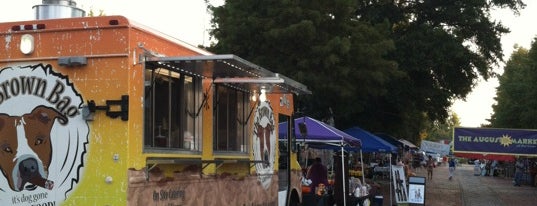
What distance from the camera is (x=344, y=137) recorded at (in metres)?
14.6

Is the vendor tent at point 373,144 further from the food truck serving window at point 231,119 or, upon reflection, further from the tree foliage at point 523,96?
the tree foliage at point 523,96

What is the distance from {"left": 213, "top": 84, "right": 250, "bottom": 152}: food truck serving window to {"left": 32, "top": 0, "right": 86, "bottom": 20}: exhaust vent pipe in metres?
1.93

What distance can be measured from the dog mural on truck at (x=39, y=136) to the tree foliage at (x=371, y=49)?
13498mm

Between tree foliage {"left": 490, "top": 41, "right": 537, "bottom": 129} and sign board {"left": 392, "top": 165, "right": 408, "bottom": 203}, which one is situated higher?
tree foliage {"left": 490, "top": 41, "right": 537, "bottom": 129}

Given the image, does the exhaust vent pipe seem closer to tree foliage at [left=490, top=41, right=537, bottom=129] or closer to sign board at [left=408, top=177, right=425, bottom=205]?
sign board at [left=408, top=177, right=425, bottom=205]

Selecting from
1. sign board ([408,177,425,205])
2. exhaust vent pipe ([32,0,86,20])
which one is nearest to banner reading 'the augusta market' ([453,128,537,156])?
sign board ([408,177,425,205])

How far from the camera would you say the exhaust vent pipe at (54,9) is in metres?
7.07

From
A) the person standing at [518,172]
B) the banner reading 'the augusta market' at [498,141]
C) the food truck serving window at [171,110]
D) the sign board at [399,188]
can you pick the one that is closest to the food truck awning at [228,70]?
the food truck serving window at [171,110]

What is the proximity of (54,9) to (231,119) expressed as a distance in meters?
2.67

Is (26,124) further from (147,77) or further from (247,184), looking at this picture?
(247,184)

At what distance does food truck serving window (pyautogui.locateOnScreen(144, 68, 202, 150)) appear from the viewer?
6.45 m

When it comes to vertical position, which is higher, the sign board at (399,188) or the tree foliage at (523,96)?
the tree foliage at (523,96)

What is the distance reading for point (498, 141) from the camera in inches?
1027

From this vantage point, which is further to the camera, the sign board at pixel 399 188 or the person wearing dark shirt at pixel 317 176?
the sign board at pixel 399 188
